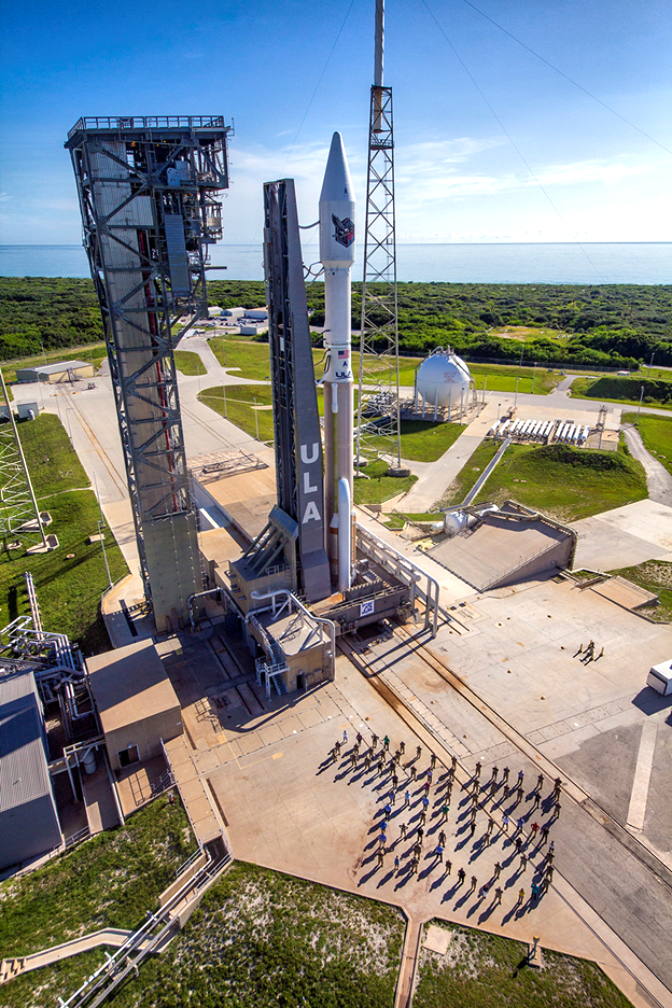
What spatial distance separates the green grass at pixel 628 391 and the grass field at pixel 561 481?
97.9ft

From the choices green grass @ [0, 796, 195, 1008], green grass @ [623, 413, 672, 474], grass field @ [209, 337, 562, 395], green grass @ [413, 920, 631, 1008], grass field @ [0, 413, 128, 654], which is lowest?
green grass @ [413, 920, 631, 1008]

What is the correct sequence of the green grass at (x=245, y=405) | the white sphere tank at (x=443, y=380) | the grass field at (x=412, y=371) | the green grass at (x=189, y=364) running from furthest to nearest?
the green grass at (x=189, y=364), the grass field at (x=412, y=371), the white sphere tank at (x=443, y=380), the green grass at (x=245, y=405)

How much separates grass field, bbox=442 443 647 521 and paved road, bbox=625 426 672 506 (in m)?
0.81

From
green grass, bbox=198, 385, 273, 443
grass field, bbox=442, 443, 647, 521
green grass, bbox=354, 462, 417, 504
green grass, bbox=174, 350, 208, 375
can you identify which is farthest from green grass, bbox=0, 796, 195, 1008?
green grass, bbox=174, 350, 208, 375

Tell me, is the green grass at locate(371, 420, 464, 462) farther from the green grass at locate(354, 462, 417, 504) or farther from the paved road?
the paved road

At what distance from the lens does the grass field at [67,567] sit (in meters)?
35.6

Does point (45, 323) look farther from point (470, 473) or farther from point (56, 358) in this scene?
point (470, 473)

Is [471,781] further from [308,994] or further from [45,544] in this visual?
[45,544]

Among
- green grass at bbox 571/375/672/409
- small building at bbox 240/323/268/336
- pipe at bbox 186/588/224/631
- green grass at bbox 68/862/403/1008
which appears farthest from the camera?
small building at bbox 240/323/268/336

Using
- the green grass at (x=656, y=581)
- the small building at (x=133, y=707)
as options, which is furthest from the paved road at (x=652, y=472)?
the small building at (x=133, y=707)

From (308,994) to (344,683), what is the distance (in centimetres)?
1414

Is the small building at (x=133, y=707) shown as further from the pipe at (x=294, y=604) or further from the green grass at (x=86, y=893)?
the pipe at (x=294, y=604)

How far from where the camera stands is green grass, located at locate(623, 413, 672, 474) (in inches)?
2500

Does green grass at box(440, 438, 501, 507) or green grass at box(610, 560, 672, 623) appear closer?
green grass at box(610, 560, 672, 623)
